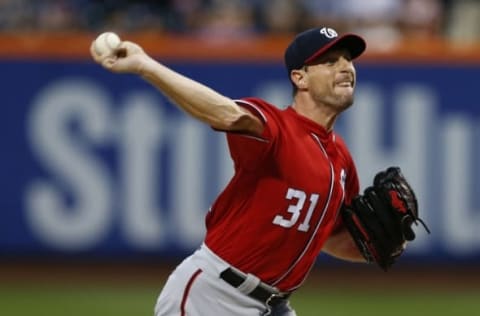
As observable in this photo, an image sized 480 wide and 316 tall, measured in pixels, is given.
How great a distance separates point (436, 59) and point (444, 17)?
4.02 feet

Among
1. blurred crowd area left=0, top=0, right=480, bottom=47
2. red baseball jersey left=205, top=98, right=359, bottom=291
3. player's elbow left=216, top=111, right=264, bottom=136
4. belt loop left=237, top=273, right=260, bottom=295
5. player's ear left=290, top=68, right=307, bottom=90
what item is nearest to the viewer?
player's elbow left=216, top=111, right=264, bottom=136

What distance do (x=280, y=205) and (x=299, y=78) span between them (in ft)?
2.18

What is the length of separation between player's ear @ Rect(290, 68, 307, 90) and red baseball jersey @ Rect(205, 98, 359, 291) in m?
0.13

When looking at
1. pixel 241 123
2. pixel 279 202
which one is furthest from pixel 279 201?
pixel 241 123

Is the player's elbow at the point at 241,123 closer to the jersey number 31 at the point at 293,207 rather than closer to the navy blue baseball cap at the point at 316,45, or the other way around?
the jersey number 31 at the point at 293,207

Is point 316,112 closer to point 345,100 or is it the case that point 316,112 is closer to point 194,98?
point 345,100

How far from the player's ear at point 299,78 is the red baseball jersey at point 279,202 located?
129mm

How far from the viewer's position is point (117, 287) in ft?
37.3

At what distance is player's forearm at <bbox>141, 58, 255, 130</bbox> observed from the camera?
5.31 metres

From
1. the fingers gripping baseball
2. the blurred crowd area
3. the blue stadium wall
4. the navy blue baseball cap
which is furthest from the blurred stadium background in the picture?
the fingers gripping baseball

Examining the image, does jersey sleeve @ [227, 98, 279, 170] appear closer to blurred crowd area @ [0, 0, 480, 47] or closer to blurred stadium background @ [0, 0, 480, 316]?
blurred stadium background @ [0, 0, 480, 316]

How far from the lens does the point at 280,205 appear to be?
5816mm

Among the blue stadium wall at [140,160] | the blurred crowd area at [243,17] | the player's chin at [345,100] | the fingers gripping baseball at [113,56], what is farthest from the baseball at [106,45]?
the blurred crowd area at [243,17]

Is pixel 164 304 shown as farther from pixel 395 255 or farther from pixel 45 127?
pixel 45 127
